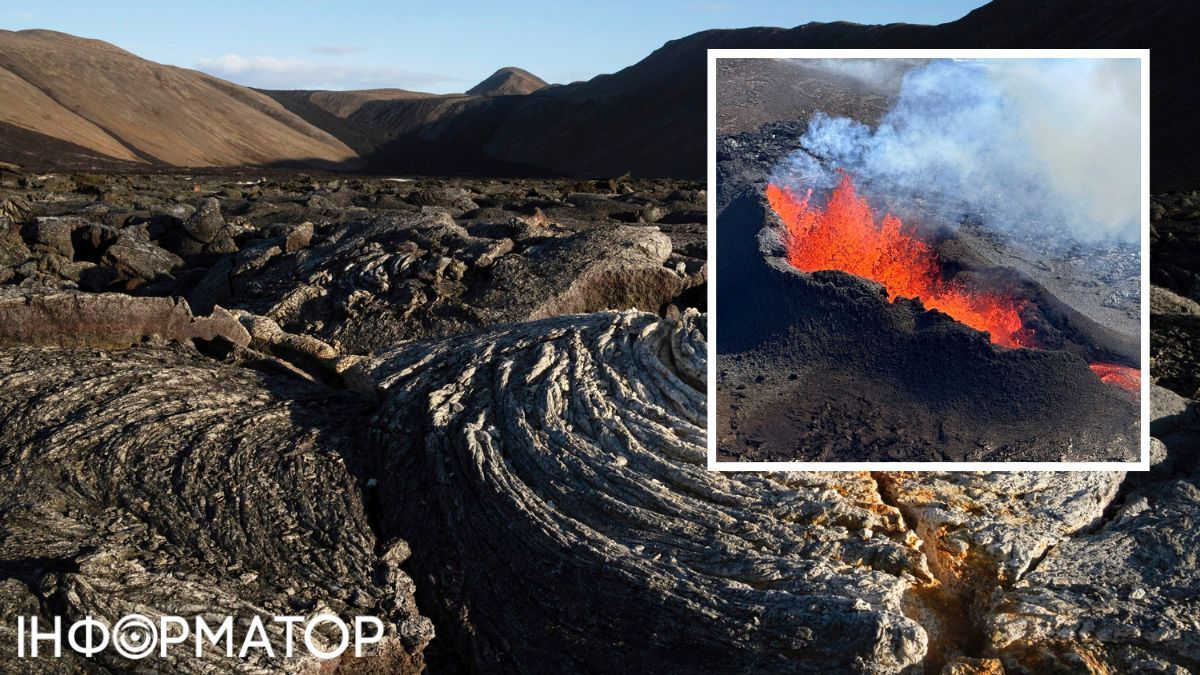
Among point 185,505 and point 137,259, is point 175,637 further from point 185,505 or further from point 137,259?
point 137,259

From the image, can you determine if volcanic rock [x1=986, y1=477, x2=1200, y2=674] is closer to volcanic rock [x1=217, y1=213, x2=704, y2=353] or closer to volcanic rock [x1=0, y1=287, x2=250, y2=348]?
volcanic rock [x1=217, y1=213, x2=704, y2=353]

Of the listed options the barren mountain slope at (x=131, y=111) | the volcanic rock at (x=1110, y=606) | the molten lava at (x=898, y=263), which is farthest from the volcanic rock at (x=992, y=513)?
the barren mountain slope at (x=131, y=111)

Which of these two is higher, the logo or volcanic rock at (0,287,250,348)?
volcanic rock at (0,287,250,348)

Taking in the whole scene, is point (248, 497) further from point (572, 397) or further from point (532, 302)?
point (532, 302)

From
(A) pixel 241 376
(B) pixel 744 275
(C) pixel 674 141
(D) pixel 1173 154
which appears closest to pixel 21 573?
(A) pixel 241 376

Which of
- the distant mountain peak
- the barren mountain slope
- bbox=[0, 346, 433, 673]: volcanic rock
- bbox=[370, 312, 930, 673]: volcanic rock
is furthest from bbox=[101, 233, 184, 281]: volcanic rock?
the distant mountain peak

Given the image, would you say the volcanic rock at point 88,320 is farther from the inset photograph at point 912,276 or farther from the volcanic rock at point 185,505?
the inset photograph at point 912,276
